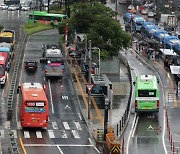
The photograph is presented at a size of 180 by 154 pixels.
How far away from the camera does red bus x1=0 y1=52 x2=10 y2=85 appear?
298 feet

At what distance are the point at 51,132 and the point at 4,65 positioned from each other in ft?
76.4

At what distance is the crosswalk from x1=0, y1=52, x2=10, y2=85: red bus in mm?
16997

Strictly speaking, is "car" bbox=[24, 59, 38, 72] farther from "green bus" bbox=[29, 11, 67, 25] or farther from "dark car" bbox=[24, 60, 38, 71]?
"green bus" bbox=[29, 11, 67, 25]

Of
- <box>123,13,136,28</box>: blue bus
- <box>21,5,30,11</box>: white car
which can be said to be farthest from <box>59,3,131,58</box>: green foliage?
<box>21,5,30,11</box>: white car

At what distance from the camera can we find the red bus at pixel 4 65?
9075 cm

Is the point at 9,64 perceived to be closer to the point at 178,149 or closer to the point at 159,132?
the point at 159,132

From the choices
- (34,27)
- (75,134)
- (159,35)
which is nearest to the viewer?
(75,134)

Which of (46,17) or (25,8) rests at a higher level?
(46,17)

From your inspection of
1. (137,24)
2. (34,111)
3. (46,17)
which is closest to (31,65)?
(34,111)

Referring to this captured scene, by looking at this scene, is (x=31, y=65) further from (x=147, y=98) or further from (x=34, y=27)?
(x=34, y=27)

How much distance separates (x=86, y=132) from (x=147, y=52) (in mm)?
48790

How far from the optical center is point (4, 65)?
93188 mm

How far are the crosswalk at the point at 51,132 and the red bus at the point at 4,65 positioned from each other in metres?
17.0

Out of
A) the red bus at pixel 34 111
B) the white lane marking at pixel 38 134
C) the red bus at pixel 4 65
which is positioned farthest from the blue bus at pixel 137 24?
the white lane marking at pixel 38 134
